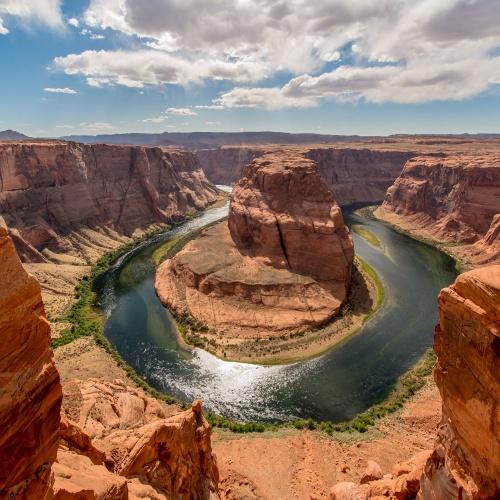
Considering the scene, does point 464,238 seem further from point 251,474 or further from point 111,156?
point 111,156

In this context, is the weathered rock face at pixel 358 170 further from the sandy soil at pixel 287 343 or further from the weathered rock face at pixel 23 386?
the weathered rock face at pixel 23 386

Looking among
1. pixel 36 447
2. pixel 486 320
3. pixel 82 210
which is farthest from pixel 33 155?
pixel 486 320

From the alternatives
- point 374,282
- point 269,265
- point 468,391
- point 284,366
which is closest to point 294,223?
point 269,265

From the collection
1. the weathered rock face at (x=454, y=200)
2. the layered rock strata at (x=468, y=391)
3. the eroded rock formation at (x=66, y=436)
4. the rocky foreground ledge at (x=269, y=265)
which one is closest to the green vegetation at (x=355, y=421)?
the eroded rock formation at (x=66, y=436)

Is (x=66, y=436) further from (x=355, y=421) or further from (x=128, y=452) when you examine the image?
(x=355, y=421)

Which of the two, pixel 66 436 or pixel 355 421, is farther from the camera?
pixel 355 421

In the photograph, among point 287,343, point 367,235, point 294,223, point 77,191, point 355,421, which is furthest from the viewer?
point 367,235

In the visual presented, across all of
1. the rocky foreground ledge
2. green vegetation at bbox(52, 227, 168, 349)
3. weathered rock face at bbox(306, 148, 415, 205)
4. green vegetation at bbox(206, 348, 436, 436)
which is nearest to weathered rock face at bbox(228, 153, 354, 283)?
the rocky foreground ledge
